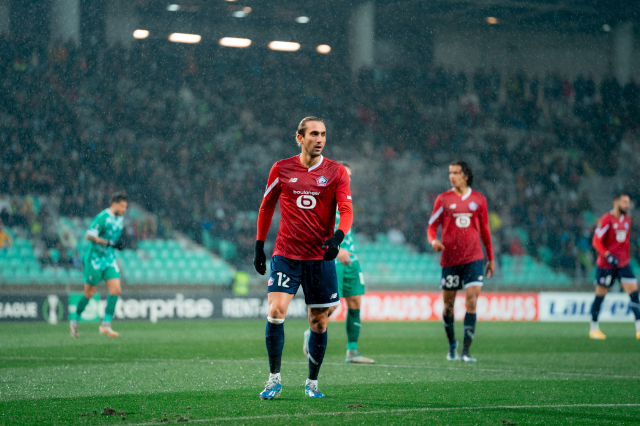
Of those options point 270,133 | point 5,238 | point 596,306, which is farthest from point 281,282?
point 270,133

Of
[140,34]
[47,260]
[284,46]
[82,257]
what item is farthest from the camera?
[284,46]

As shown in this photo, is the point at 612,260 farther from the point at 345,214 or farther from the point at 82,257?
the point at 82,257

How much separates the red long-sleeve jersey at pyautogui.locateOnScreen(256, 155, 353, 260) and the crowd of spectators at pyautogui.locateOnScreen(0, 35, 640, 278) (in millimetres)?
13783

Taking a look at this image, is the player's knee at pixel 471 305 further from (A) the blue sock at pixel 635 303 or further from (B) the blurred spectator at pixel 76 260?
(B) the blurred spectator at pixel 76 260

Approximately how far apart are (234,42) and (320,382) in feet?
66.1

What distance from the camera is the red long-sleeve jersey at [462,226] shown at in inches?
351

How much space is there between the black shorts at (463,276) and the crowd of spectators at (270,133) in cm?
1143

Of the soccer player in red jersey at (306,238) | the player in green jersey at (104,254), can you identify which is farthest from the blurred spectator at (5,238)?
the soccer player in red jersey at (306,238)

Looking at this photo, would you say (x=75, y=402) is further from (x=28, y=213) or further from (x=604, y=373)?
(x=28, y=213)

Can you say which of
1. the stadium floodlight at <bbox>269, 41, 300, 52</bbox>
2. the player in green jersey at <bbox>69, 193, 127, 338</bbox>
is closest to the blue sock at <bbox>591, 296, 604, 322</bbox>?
the player in green jersey at <bbox>69, 193, 127, 338</bbox>

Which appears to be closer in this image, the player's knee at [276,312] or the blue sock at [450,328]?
the player's knee at [276,312]

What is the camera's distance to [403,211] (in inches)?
888

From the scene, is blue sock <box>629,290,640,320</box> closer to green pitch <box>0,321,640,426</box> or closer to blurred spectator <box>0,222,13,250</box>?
green pitch <box>0,321,640,426</box>

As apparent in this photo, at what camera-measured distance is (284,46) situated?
2608cm
